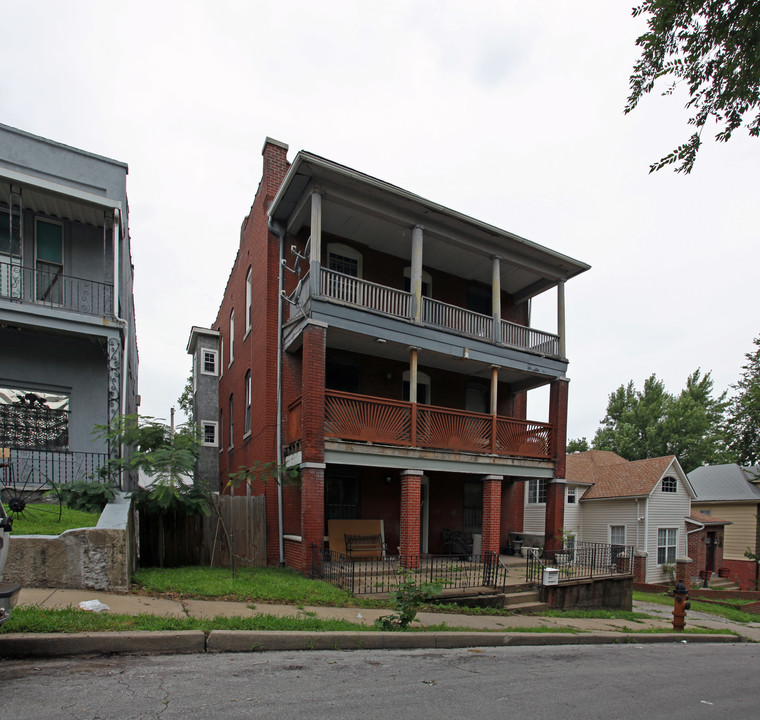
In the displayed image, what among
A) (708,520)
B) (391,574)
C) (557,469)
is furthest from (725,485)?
(391,574)

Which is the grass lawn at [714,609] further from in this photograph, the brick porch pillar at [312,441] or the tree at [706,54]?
the tree at [706,54]

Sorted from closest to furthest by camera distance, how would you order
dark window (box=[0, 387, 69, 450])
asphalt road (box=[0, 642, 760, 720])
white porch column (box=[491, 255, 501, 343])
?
asphalt road (box=[0, 642, 760, 720]) < dark window (box=[0, 387, 69, 450]) < white porch column (box=[491, 255, 501, 343])

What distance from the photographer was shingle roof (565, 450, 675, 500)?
27266mm

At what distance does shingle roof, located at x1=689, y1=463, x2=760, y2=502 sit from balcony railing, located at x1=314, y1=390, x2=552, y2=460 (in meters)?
20.9

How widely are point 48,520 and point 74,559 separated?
2.16m

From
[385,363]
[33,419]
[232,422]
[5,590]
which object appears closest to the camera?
[5,590]

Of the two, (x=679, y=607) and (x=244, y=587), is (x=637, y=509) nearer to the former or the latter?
(x=679, y=607)

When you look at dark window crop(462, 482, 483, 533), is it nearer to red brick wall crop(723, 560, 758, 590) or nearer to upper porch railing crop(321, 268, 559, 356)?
upper porch railing crop(321, 268, 559, 356)

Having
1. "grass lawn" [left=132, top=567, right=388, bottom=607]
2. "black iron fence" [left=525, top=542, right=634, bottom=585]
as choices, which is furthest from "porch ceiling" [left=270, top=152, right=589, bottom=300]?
"grass lawn" [left=132, top=567, right=388, bottom=607]

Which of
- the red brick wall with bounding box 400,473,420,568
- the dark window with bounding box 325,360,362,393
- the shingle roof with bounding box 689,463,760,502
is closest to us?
the red brick wall with bounding box 400,473,420,568

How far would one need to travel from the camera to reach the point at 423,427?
15.0 meters

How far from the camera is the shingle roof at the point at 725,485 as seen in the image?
32.8 metres

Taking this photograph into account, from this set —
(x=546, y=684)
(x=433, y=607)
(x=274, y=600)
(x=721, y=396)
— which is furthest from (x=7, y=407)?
(x=721, y=396)

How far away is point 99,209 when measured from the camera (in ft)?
43.3
